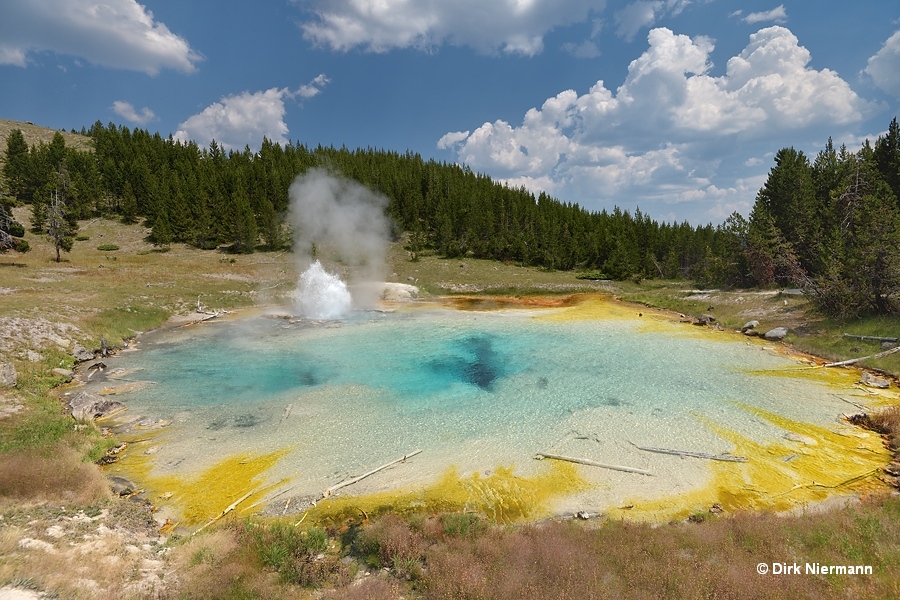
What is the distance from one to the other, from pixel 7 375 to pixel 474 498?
20972 millimetres

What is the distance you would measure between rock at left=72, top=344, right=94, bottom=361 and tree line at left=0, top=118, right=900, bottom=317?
38687 millimetres

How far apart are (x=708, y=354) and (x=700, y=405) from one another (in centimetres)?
912

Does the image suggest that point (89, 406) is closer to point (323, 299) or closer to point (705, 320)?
point (323, 299)

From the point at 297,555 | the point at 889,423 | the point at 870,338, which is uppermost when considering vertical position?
the point at 870,338

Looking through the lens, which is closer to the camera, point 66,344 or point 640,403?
point 640,403

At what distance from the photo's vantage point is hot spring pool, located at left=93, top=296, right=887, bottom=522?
12.2 metres

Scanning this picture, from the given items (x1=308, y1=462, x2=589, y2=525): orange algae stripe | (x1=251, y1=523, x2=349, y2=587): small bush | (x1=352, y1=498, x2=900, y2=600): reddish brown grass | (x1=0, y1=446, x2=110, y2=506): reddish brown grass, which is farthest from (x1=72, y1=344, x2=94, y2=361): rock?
(x1=352, y1=498, x2=900, y2=600): reddish brown grass

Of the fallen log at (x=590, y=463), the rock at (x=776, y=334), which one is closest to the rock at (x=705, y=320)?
the rock at (x=776, y=334)

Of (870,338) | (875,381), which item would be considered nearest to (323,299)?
(875,381)

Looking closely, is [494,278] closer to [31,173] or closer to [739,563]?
[739,563]

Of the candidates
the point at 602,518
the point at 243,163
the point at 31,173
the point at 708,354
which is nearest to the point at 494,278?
the point at 708,354

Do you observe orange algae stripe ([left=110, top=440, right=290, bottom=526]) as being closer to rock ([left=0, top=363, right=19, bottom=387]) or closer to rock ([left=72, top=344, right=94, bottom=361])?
rock ([left=0, top=363, right=19, bottom=387])

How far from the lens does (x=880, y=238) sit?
81.2 ft

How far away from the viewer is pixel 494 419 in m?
16.9
